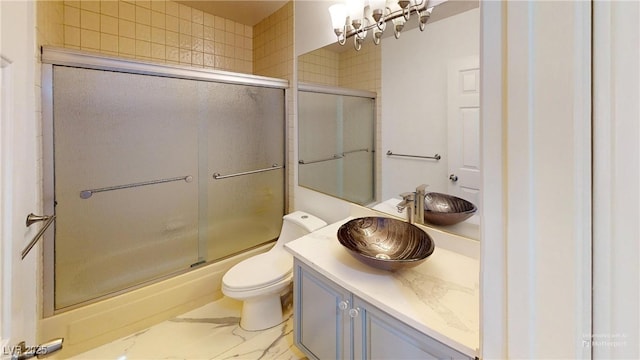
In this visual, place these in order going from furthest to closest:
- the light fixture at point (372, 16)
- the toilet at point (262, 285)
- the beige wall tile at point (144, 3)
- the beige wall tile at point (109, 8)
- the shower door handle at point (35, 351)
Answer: the beige wall tile at point (144, 3) < the beige wall tile at point (109, 8) < the toilet at point (262, 285) < the light fixture at point (372, 16) < the shower door handle at point (35, 351)

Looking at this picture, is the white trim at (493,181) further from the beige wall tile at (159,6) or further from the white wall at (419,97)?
the beige wall tile at (159,6)

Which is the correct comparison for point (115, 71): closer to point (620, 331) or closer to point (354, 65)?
point (354, 65)

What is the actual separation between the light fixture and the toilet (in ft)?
4.01

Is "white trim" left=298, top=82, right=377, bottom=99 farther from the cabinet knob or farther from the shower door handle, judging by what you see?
the shower door handle

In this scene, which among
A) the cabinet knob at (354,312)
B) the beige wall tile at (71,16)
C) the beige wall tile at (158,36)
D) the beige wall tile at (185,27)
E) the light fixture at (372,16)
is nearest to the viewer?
the cabinet knob at (354,312)

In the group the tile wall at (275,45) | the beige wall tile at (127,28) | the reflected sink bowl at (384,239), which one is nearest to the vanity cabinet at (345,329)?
the reflected sink bowl at (384,239)

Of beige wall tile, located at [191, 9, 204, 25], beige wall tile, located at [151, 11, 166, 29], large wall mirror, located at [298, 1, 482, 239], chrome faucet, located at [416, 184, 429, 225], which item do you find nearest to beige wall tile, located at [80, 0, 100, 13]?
beige wall tile, located at [151, 11, 166, 29]

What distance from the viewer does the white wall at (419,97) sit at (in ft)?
3.84

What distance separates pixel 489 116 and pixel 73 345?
2.17m

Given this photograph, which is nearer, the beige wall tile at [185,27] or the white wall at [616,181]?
the white wall at [616,181]

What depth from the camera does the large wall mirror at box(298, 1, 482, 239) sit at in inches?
44.7

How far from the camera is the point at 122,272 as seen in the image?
5.28 ft

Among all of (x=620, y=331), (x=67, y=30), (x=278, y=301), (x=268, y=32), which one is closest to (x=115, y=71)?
(x=67, y=30)

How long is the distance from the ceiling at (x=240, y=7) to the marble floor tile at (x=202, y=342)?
241cm
